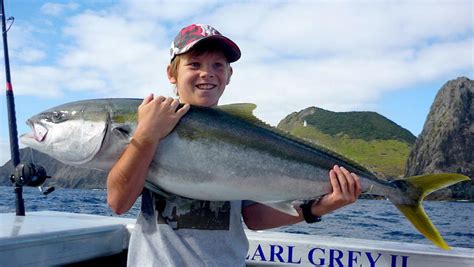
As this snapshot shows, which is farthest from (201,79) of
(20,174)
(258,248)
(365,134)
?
(365,134)

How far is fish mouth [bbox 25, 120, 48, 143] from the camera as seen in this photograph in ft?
8.58

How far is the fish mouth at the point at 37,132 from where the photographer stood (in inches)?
103

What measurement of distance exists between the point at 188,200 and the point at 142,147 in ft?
1.76

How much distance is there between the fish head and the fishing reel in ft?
7.00

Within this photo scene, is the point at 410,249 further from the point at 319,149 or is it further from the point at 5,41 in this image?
the point at 5,41

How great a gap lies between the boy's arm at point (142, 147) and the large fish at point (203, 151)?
67 mm

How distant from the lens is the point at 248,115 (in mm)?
2719

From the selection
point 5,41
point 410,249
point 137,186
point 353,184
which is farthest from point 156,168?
point 5,41

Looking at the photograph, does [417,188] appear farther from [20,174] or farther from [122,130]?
[20,174]

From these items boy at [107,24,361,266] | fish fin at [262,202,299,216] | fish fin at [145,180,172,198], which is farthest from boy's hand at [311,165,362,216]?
fish fin at [145,180,172,198]

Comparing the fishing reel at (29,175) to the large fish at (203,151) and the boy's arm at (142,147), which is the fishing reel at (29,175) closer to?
the large fish at (203,151)

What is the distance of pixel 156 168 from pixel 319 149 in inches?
40.0

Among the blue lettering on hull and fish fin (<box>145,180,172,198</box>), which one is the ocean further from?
fish fin (<box>145,180,172,198</box>)

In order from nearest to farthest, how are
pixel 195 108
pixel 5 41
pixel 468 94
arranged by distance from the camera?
pixel 195 108 < pixel 5 41 < pixel 468 94
